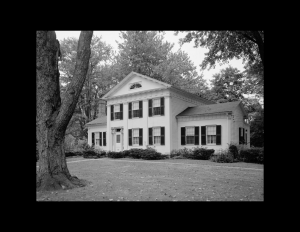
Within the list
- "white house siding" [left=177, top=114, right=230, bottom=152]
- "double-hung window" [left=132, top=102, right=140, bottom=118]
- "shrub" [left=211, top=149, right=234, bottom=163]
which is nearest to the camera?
"shrub" [left=211, top=149, right=234, bottom=163]

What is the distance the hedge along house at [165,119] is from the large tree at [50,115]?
12.5 meters

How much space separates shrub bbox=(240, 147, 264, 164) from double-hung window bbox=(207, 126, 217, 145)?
2963 millimetres

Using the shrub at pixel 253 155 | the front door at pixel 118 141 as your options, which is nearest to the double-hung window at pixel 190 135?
the shrub at pixel 253 155

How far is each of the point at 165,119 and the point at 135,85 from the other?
4805 millimetres

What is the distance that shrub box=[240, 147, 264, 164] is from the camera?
47.5 feet

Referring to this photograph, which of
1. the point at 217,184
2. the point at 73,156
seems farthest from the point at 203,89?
the point at 217,184

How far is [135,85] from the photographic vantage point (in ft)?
72.8

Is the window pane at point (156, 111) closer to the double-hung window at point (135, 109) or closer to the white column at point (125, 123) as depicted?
the double-hung window at point (135, 109)

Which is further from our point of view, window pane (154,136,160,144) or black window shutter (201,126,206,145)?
window pane (154,136,160,144)

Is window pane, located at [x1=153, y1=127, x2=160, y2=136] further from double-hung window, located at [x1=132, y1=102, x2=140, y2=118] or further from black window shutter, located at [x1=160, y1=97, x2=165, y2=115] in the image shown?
double-hung window, located at [x1=132, y1=102, x2=140, y2=118]

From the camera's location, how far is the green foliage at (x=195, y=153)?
17.1 metres

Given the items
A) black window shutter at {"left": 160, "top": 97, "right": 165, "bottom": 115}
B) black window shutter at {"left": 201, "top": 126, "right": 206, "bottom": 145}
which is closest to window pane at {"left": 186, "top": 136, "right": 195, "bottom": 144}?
black window shutter at {"left": 201, "top": 126, "right": 206, "bottom": 145}
